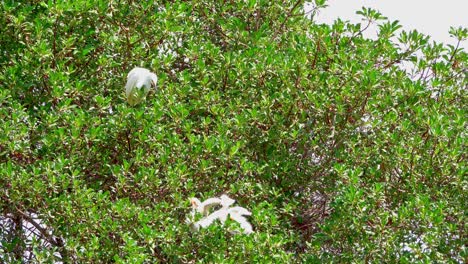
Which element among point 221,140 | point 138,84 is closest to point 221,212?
point 221,140

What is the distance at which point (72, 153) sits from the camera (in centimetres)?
683

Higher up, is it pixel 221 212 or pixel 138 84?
pixel 138 84

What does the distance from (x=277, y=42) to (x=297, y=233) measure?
209 cm

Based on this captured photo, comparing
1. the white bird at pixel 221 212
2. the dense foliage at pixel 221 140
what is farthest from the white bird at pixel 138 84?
the white bird at pixel 221 212

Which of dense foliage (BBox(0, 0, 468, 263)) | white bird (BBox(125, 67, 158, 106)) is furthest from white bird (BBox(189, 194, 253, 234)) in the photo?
white bird (BBox(125, 67, 158, 106))

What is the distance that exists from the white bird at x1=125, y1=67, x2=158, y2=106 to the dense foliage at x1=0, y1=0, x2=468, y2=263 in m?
0.16

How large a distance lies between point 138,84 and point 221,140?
32.9 inches

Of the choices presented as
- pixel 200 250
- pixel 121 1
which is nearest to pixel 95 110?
pixel 121 1

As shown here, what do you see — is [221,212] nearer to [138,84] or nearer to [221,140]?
[221,140]

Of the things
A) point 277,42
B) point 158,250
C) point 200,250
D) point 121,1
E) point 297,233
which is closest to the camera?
point 200,250

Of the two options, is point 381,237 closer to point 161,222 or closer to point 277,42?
point 161,222

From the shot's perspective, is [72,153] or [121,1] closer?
[72,153]

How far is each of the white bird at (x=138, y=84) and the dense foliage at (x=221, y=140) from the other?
0.16 metres

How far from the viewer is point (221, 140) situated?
22.2 feet
